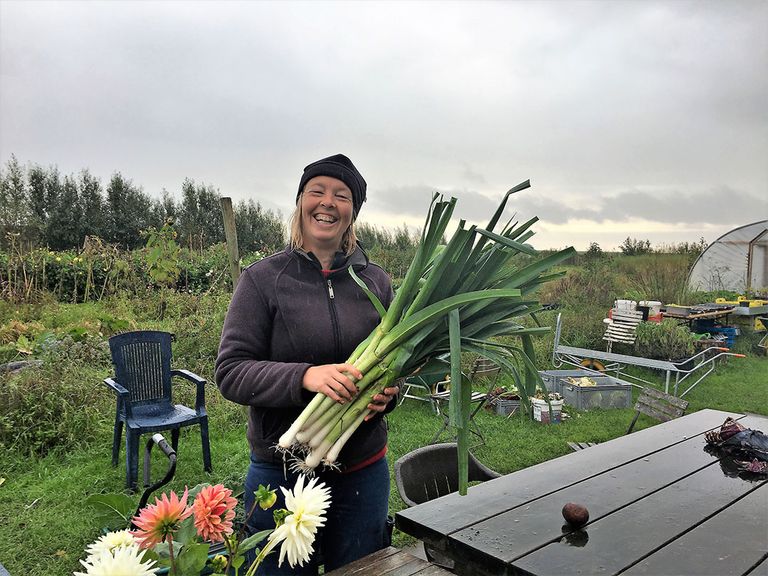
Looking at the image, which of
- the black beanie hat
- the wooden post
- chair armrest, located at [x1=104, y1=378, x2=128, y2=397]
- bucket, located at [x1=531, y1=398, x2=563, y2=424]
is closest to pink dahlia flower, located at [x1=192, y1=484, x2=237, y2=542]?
the black beanie hat

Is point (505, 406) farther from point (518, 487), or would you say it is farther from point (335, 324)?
point (335, 324)

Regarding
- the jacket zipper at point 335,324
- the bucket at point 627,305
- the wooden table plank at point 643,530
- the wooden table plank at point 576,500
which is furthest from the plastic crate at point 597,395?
the jacket zipper at point 335,324

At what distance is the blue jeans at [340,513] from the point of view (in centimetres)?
162

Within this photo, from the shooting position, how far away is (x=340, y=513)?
168cm

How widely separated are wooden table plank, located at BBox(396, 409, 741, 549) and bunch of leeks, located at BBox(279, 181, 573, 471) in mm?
608

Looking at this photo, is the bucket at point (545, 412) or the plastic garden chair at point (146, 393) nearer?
the plastic garden chair at point (146, 393)

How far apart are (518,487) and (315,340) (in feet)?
3.75

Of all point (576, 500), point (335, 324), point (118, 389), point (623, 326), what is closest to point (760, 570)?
point (576, 500)

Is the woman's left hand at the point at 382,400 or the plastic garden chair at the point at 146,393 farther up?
the woman's left hand at the point at 382,400

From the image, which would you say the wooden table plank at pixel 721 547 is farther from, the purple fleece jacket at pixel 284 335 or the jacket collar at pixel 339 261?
the jacket collar at pixel 339 261

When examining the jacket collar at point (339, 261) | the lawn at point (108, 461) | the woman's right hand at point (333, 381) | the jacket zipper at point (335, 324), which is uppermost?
the jacket collar at point (339, 261)

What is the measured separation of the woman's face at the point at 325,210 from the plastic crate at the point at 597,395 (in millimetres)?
5188

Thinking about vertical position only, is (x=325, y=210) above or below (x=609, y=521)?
above

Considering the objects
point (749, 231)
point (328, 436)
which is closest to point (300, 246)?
point (328, 436)
